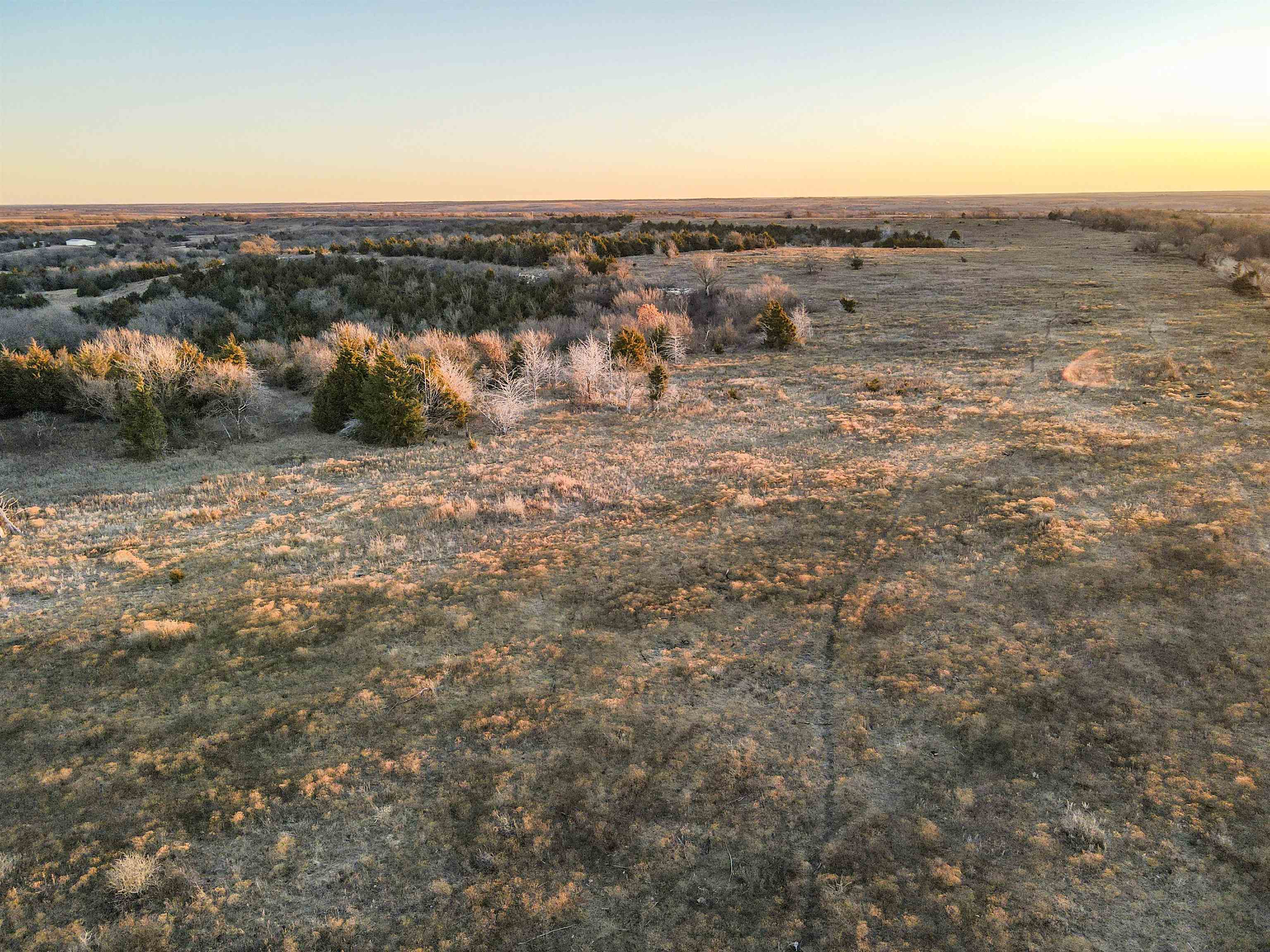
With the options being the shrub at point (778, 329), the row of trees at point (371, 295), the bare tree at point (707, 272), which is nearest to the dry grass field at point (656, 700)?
the shrub at point (778, 329)

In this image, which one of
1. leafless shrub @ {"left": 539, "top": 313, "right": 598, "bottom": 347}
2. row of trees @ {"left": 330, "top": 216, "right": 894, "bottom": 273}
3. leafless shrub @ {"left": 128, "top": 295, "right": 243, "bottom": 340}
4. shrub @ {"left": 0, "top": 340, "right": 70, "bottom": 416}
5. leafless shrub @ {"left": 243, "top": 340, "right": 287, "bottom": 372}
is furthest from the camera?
row of trees @ {"left": 330, "top": 216, "right": 894, "bottom": 273}

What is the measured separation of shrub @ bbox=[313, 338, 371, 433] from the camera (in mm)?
22125

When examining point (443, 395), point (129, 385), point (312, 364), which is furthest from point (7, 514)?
point (312, 364)

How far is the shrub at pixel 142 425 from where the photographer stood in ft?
62.8

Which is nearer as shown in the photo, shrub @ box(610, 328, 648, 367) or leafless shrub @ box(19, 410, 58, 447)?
leafless shrub @ box(19, 410, 58, 447)

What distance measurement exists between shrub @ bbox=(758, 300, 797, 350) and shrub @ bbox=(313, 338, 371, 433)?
19.6m

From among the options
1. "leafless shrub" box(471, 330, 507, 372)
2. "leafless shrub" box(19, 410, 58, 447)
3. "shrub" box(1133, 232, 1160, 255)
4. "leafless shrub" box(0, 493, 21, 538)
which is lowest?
"leafless shrub" box(0, 493, 21, 538)

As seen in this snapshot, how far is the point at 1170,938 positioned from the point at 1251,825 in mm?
1924

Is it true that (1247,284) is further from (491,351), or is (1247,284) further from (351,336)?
(351,336)

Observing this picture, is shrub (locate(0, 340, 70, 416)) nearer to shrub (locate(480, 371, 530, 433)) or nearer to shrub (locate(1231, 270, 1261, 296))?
shrub (locate(480, 371, 530, 433))

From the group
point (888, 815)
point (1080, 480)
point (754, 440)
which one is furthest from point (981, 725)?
point (754, 440)

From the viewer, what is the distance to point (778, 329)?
32750 mm

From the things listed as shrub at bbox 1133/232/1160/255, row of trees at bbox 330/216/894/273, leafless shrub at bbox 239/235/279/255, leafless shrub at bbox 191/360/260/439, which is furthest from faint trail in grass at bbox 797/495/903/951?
shrub at bbox 1133/232/1160/255

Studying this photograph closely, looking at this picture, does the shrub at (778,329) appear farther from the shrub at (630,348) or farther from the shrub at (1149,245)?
the shrub at (1149,245)
